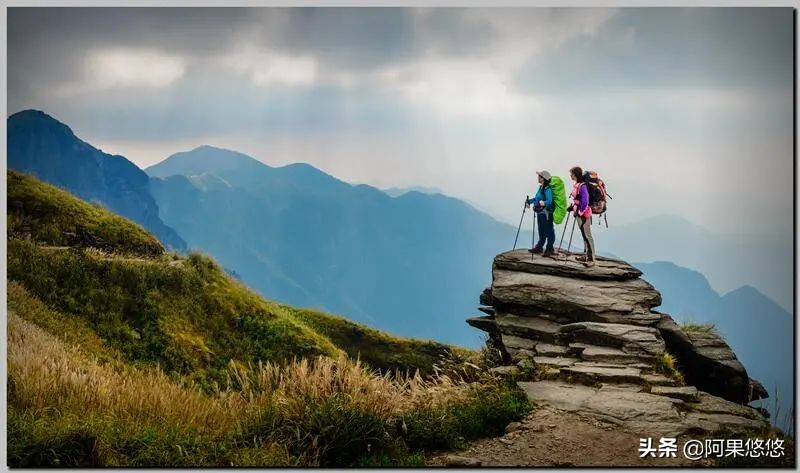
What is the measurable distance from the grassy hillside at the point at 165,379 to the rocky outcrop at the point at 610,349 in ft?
3.06

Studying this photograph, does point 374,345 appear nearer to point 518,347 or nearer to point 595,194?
point 518,347

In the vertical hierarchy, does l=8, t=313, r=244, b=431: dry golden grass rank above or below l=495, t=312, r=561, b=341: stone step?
below

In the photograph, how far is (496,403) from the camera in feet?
32.3

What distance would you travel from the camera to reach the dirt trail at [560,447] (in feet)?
30.9

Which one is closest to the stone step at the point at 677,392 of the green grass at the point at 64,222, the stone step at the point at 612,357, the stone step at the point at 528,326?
the stone step at the point at 612,357

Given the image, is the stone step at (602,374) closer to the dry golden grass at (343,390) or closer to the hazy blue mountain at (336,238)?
the dry golden grass at (343,390)

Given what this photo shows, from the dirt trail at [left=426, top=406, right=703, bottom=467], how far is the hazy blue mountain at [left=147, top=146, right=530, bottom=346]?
368cm

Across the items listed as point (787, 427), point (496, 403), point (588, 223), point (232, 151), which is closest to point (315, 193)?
point (232, 151)

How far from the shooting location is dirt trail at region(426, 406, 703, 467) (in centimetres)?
941

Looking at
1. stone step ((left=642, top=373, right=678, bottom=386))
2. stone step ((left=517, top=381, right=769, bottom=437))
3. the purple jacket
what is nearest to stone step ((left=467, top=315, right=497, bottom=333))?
stone step ((left=517, top=381, right=769, bottom=437))

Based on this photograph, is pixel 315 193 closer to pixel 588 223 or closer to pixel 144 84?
pixel 144 84

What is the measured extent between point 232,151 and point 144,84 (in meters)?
1.57

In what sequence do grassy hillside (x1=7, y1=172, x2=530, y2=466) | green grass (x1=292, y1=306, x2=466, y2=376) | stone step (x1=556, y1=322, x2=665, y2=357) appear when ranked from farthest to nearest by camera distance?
green grass (x1=292, y1=306, x2=466, y2=376), stone step (x1=556, y1=322, x2=665, y2=357), grassy hillside (x1=7, y1=172, x2=530, y2=466)

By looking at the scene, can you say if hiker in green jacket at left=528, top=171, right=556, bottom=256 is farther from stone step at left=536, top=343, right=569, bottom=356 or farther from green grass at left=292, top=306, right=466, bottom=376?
green grass at left=292, top=306, right=466, bottom=376
